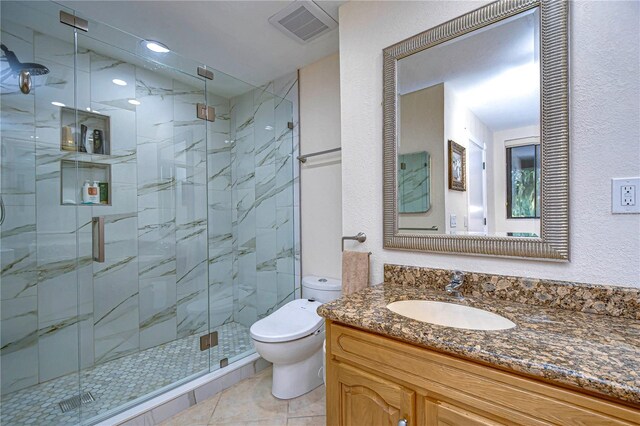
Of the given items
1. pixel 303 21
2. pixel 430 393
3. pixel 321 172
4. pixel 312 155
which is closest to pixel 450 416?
pixel 430 393

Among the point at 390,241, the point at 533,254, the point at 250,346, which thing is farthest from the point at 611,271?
the point at 250,346

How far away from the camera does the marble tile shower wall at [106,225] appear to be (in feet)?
5.96

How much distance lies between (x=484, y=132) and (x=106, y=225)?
2.51 meters

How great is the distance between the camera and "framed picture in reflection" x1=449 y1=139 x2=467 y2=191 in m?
1.33

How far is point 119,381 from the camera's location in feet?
6.29

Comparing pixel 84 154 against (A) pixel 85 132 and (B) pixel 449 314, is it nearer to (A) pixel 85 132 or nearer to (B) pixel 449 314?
(A) pixel 85 132

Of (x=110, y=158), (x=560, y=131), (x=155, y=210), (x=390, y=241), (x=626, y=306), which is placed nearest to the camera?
(x=626, y=306)

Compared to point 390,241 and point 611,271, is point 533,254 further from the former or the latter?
point 390,241

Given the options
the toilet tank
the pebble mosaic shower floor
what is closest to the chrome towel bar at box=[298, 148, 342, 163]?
the toilet tank

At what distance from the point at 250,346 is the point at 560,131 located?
2355mm

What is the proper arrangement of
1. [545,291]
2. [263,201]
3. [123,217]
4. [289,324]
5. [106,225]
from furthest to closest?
[263,201] → [123,217] → [106,225] → [289,324] → [545,291]

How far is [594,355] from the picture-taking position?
2.29 ft

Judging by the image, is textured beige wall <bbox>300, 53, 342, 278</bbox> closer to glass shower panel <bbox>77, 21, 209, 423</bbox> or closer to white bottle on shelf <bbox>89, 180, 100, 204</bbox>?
glass shower panel <bbox>77, 21, 209, 423</bbox>

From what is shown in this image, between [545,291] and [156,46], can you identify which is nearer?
[545,291]
